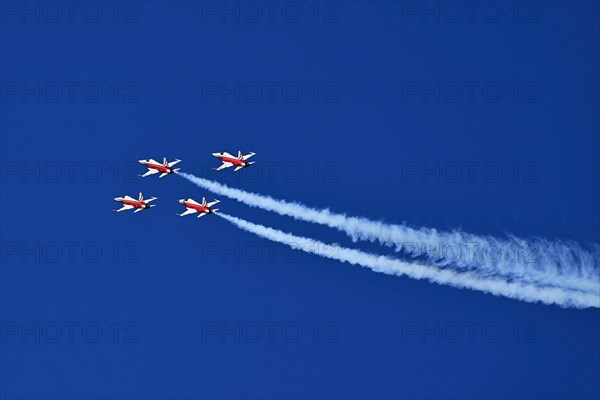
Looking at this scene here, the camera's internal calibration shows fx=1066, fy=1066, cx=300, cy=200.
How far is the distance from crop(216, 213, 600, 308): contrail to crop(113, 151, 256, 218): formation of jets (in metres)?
1.65

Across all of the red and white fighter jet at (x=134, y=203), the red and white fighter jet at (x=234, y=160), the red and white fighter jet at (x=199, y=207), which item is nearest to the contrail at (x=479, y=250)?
the red and white fighter jet at (x=234, y=160)

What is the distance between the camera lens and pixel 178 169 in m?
66.6

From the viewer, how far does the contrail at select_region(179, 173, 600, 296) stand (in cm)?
6094

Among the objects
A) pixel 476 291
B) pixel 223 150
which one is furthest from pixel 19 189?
pixel 476 291

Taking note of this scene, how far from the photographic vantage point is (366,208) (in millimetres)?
66125

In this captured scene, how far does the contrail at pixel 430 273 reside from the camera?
60750 millimetres

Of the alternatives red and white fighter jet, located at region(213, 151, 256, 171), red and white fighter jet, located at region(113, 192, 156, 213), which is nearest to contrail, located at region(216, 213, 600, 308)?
red and white fighter jet, located at region(213, 151, 256, 171)

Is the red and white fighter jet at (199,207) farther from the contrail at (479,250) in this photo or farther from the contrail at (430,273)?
the contrail at (479,250)

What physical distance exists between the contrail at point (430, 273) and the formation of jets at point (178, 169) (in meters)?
1.65

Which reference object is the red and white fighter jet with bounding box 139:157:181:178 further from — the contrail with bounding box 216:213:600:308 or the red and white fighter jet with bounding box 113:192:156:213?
the contrail with bounding box 216:213:600:308

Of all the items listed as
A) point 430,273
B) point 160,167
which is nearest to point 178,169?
point 160,167

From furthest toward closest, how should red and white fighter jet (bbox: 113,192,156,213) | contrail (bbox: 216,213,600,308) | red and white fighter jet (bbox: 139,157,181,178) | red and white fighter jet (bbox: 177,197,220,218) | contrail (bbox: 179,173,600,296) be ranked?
red and white fighter jet (bbox: 113,192,156,213), red and white fighter jet (bbox: 139,157,181,178), red and white fighter jet (bbox: 177,197,220,218), contrail (bbox: 179,173,600,296), contrail (bbox: 216,213,600,308)

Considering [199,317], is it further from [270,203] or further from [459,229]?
[459,229]

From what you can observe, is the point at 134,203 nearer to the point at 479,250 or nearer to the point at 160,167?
the point at 160,167
